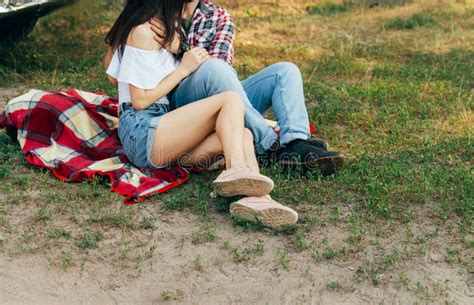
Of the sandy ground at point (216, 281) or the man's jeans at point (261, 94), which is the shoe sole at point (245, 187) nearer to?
the sandy ground at point (216, 281)

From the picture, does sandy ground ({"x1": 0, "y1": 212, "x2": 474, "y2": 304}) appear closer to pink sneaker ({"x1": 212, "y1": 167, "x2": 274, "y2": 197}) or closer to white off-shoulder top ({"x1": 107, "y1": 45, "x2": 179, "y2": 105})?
pink sneaker ({"x1": 212, "y1": 167, "x2": 274, "y2": 197})

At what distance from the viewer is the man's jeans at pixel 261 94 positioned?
188 inches

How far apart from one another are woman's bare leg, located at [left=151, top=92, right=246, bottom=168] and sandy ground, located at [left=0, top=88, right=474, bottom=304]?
696mm

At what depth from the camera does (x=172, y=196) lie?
15.1ft

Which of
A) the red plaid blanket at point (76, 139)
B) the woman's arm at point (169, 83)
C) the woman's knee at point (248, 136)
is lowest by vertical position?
the red plaid blanket at point (76, 139)

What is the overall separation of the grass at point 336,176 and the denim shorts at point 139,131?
0.29 metres

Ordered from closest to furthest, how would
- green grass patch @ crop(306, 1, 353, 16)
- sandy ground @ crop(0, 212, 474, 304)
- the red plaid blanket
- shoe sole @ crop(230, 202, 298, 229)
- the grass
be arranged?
sandy ground @ crop(0, 212, 474, 304), the grass, shoe sole @ crop(230, 202, 298, 229), the red plaid blanket, green grass patch @ crop(306, 1, 353, 16)

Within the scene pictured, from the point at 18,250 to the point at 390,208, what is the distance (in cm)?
197

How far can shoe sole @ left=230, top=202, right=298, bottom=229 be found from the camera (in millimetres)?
4129

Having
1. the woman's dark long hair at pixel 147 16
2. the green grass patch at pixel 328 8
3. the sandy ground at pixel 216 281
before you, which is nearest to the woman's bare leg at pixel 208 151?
the woman's dark long hair at pixel 147 16

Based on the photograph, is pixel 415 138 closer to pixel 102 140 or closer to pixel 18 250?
pixel 102 140

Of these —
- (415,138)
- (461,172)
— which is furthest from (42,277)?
(415,138)

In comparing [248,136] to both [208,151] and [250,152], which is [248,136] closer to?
[250,152]

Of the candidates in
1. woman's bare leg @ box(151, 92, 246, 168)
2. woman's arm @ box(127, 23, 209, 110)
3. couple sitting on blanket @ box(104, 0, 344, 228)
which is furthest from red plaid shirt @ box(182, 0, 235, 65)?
woman's bare leg @ box(151, 92, 246, 168)
